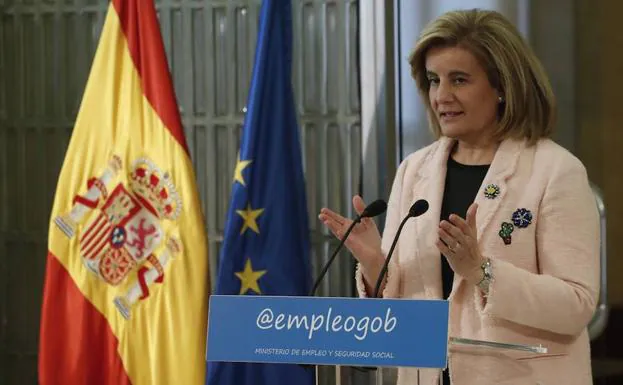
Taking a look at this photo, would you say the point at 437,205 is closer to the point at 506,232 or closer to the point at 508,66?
the point at 506,232

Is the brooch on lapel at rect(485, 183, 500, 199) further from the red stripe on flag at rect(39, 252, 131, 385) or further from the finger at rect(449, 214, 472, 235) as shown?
the red stripe on flag at rect(39, 252, 131, 385)

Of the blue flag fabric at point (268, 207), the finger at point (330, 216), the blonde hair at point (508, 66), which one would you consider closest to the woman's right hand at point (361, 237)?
the finger at point (330, 216)

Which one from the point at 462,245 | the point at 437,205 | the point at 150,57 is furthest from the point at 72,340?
the point at 462,245

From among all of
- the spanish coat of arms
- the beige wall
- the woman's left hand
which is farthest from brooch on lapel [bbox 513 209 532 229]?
the spanish coat of arms

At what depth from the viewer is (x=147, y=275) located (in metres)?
3.21

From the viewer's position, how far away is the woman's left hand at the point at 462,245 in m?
1.79

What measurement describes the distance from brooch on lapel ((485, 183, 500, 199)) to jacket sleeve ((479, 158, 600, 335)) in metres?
0.10

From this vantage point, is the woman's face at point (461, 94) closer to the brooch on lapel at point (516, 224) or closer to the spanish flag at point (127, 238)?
the brooch on lapel at point (516, 224)

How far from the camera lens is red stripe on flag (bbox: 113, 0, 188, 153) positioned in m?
3.25

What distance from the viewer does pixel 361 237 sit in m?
2.09

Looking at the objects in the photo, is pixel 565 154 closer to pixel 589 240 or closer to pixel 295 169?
pixel 589 240

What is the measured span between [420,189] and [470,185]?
12cm

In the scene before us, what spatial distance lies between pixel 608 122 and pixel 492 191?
1.23 m

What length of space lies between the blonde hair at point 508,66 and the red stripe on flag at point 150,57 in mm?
1328
